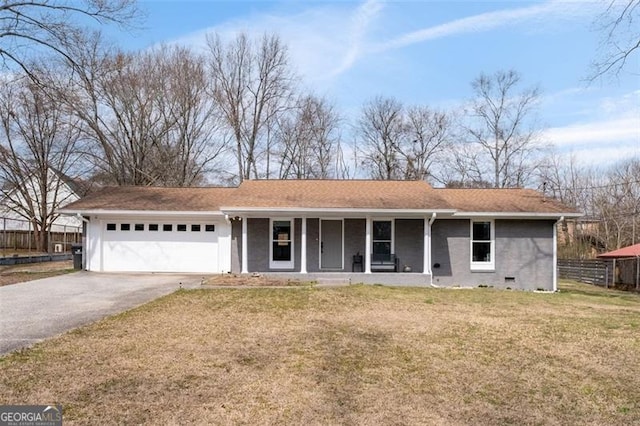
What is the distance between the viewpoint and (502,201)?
1758 centimetres

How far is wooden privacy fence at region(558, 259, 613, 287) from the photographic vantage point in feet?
79.5

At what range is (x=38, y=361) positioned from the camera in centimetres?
559

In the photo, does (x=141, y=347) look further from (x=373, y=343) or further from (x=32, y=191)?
(x=32, y=191)

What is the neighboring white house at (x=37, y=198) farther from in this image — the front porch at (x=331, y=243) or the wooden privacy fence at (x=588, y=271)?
the wooden privacy fence at (x=588, y=271)

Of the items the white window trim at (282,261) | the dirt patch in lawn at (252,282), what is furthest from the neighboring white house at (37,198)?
the dirt patch in lawn at (252,282)

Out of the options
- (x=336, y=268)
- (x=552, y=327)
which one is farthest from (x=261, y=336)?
(x=336, y=268)

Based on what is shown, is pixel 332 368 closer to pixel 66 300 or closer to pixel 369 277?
pixel 66 300

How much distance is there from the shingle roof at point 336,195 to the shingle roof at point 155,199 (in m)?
1.27

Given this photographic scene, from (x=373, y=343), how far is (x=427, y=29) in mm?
11607

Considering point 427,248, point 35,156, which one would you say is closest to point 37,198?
point 35,156

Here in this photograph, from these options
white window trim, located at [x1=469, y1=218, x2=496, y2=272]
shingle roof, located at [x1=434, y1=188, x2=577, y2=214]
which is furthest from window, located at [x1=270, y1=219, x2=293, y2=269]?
white window trim, located at [x1=469, y1=218, x2=496, y2=272]

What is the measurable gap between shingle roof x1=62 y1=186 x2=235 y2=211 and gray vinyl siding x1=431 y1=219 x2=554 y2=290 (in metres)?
8.50

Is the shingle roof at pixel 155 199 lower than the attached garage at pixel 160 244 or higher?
higher

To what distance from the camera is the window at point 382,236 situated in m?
16.6
